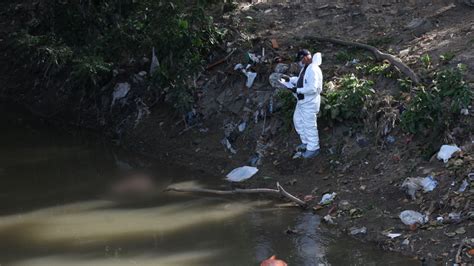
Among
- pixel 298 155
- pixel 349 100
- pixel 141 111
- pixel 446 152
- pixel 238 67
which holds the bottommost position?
pixel 446 152

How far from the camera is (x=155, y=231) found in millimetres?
9273

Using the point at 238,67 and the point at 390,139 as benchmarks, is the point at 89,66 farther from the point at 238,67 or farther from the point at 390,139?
the point at 390,139

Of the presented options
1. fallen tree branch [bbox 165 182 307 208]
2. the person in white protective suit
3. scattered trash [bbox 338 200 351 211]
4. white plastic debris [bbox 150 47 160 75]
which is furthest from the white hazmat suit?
white plastic debris [bbox 150 47 160 75]

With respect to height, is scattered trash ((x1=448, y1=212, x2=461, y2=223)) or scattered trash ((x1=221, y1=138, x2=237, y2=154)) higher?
scattered trash ((x1=221, y1=138, x2=237, y2=154))

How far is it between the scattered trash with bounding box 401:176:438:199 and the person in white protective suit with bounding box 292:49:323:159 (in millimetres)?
1730

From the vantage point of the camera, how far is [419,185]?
9.01 meters

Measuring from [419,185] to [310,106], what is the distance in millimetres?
1932

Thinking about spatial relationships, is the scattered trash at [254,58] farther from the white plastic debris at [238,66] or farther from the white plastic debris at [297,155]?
the white plastic debris at [297,155]

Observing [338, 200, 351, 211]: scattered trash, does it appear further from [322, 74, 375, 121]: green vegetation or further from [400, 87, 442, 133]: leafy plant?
[322, 74, 375, 121]: green vegetation

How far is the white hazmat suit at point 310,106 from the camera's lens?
9961 mm

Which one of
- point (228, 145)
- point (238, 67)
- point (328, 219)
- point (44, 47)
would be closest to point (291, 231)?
point (328, 219)

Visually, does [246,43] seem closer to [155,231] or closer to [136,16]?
[136,16]

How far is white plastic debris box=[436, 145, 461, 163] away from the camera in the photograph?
916 cm

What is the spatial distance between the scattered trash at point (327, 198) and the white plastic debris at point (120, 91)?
4.88 m
